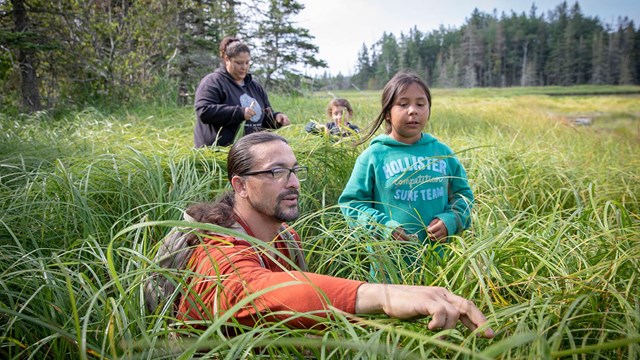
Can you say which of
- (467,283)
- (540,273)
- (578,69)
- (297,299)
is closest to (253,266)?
(297,299)

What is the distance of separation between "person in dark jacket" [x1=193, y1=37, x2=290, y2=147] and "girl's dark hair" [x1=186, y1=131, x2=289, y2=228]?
1.59 metres

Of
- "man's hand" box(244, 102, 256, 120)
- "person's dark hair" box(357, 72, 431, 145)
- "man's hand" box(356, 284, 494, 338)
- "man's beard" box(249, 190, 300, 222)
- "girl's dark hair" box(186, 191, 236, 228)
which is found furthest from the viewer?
"man's hand" box(244, 102, 256, 120)

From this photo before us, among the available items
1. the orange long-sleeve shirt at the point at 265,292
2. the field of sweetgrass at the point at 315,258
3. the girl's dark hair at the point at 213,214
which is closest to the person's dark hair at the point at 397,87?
the field of sweetgrass at the point at 315,258

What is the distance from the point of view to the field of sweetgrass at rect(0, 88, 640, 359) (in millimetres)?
893

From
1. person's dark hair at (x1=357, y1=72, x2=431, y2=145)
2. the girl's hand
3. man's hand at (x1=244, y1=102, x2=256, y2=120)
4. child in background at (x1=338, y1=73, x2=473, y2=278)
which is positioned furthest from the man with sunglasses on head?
man's hand at (x1=244, y1=102, x2=256, y2=120)

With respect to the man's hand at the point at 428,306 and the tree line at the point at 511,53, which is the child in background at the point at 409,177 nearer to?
the man's hand at the point at 428,306

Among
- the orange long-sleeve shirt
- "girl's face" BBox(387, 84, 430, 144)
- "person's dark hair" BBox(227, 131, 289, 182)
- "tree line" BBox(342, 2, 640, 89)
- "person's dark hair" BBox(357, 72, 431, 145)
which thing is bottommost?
the orange long-sleeve shirt

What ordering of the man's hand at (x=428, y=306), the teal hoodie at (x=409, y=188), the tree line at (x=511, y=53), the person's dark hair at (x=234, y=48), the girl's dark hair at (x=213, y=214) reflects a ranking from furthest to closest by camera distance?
the tree line at (x=511, y=53), the person's dark hair at (x=234, y=48), the teal hoodie at (x=409, y=188), the girl's dark hair at (x=213, y=214), the man's hand at (x=428, y=306)

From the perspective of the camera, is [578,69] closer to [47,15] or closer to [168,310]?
[47,15]

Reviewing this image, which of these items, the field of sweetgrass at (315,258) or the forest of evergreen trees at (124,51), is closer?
the field of sweetgrass at (315,258)

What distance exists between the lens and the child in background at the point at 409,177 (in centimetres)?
187

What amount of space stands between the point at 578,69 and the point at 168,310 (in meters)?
50.3

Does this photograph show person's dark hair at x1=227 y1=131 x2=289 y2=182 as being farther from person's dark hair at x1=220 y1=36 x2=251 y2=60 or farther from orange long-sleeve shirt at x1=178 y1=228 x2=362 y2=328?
person's dark hair at x1=220 y1=36 x2=251 y2=60

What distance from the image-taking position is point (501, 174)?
3.01 metres
